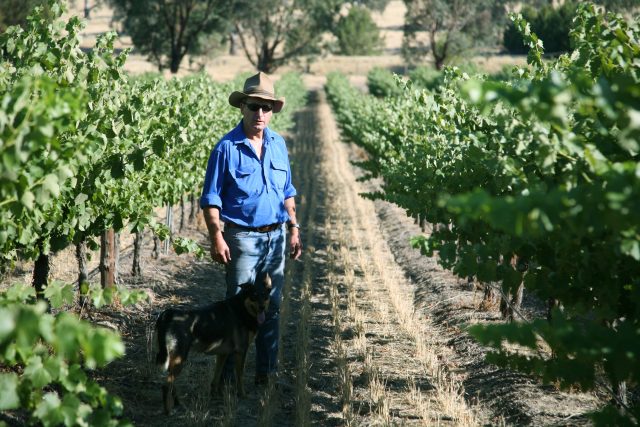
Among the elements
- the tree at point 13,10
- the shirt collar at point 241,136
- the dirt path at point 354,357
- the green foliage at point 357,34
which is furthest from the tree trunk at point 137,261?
the green foliage at point 357,34

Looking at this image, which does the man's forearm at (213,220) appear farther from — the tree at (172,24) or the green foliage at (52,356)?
the tree at (172,24)

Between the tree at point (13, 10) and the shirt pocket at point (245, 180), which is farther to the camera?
the tree at point (13, 10)

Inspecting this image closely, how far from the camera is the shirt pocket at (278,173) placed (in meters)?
5.86

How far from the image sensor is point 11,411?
16.2 feet


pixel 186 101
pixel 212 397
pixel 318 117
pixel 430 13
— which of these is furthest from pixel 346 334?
pixel 430 13

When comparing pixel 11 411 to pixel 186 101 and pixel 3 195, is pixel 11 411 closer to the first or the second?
pixel 3 195

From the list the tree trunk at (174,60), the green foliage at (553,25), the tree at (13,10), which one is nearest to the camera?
the tree at (13,10)

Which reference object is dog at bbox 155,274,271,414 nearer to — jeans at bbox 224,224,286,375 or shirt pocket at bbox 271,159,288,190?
jeans at bbox 224,224,286,375

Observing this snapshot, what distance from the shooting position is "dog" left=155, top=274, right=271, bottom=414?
5.03 meters

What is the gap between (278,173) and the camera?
592cm

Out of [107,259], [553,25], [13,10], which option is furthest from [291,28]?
[107,259]

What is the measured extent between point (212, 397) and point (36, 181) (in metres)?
2.66

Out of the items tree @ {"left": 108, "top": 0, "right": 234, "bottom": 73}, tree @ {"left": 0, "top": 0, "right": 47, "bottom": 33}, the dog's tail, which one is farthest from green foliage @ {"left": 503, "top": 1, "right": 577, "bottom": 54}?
the dog's tail

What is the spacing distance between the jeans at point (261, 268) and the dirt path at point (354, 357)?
10.2 inches
